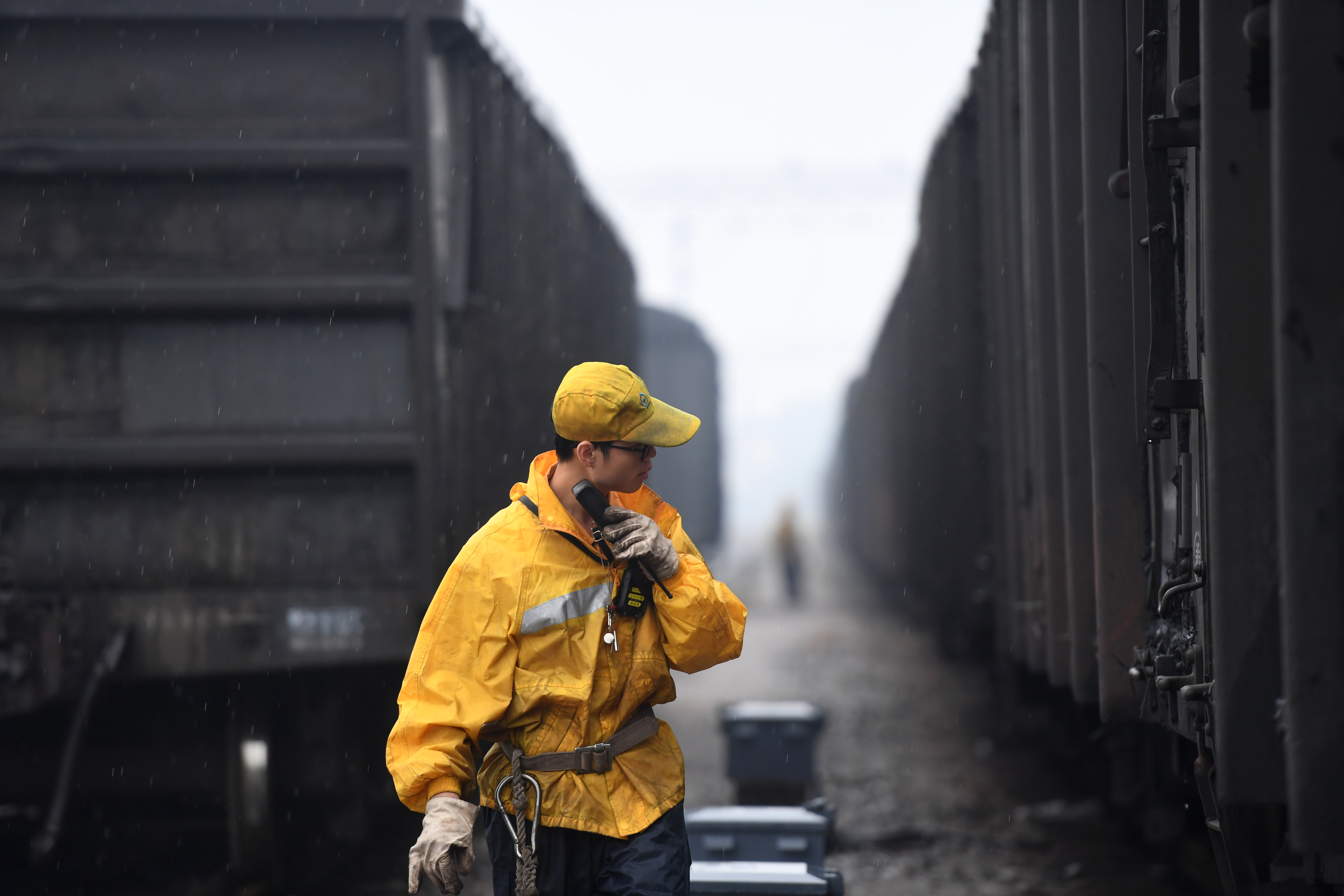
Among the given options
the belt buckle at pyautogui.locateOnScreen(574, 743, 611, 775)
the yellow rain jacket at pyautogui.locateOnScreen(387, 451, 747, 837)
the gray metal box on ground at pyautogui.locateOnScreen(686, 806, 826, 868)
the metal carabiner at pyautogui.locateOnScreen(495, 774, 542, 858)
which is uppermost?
the yellow rain jacket at pyautogui.locateOnScreen(387, 451, 747, 837)

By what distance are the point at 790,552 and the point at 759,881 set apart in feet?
60.4

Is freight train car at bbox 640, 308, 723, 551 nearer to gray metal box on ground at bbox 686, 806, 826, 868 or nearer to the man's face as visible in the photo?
gray metal box on ground at bbox 686, 806, 826, 868

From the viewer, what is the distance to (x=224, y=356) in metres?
4.50

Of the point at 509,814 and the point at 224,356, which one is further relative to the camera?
the point at 224,356

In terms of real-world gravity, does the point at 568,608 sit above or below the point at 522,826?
above

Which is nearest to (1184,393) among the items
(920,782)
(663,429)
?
(663,429)

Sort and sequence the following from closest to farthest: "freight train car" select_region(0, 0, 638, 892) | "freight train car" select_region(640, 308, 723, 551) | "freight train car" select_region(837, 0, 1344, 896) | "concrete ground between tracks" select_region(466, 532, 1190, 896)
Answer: "freight train car" select_region(837, 0, 1344, 896) → "freight train car" select_region(0, 0, 638, 892) → "concrete ground between tracks" select_region(466, 532, 1190, 896) → "freight train car" select_region(640, 308, 723, 551)

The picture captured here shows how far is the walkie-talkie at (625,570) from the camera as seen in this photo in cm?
241

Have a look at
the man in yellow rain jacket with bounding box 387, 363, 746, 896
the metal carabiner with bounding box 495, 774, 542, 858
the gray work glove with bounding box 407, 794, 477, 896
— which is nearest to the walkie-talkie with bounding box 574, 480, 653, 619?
the man in yellow rain jacket with bounding box 387, 363, 746, 896

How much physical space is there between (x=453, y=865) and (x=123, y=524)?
2.75 meters

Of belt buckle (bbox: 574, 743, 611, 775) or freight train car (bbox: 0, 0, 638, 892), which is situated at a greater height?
freight train car (bbox: 0, 0, 638, 892)

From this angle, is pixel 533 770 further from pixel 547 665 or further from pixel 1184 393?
pixel 1184 393

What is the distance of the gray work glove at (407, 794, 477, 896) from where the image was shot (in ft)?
7.09

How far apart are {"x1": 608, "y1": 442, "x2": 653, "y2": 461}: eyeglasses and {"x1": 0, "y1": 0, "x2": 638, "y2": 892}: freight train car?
2112 mm
